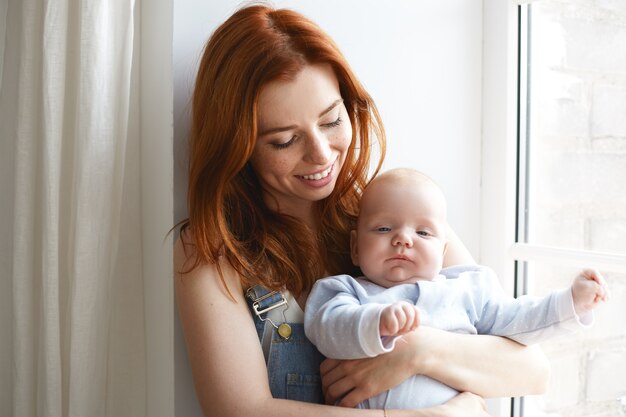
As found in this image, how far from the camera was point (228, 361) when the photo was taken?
1235 millimetres

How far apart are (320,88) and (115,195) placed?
18.4 inches

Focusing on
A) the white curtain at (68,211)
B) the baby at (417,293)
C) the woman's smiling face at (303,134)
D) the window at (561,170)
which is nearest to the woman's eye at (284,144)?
the woman's smiling face at (303,134)

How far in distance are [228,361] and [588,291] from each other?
2.14 feet

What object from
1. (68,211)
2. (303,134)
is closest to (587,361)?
(303,134)

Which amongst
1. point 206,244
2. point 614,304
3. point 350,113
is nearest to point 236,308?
point 206,244

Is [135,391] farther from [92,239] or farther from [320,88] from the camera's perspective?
[320,88]

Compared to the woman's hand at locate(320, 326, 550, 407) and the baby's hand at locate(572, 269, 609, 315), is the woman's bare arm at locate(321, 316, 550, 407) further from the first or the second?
the baby's hand at locate(572, 269, 609, 315)

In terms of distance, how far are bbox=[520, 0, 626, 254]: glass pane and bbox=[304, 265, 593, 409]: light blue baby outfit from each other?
1.29ft

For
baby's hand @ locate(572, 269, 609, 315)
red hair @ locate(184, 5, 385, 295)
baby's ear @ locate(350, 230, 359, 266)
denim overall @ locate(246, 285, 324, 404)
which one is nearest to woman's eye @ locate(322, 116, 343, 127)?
red hair @ locate(184, 5, 385, 295)

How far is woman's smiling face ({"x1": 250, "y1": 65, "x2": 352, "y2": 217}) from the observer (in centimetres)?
130

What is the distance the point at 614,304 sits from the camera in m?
1.61

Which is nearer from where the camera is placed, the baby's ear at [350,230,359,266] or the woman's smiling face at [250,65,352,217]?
the woman's smiling face at [250,65,352,217]

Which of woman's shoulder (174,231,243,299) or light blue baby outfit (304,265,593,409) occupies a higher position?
woman's shoulder (174,231,243,299)

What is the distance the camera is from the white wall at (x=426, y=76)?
171 cm
